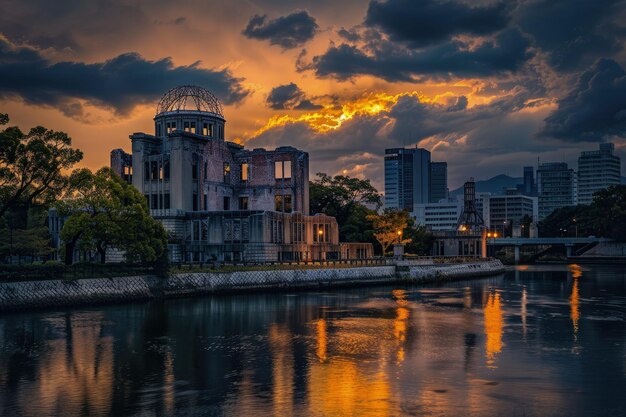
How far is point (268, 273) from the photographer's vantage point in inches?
3258

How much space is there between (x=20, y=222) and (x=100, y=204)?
186 feet

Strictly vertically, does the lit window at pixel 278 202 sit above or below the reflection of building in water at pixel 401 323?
above

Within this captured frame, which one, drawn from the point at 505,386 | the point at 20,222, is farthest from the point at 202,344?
the point at 20,222

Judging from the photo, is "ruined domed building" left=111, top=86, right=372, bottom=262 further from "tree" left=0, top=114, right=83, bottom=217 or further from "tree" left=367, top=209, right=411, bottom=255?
"tree" left=0, top=114, right=83, bottom=217

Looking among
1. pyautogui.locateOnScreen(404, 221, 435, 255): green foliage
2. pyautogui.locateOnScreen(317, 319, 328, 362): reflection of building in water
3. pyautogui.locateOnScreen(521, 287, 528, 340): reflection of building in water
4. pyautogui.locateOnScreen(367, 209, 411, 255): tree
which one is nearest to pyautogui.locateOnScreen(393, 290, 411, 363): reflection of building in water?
pyautogui.locateOnScreen(317, 319, 328, 362): reflection of building in water

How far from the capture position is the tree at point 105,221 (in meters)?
67.2

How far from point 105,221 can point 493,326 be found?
37795 millimetres

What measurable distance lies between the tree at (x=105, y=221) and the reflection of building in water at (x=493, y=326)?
33297mm

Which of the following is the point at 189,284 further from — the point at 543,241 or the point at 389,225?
the point at 543,241

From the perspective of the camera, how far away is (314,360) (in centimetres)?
3934

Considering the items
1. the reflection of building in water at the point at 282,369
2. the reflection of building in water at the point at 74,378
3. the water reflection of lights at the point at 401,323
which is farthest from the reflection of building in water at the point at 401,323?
the reflection of building in water at the point at 74,378

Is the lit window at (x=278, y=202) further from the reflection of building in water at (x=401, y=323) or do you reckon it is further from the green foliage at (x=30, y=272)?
the green foliage at (x=30, y=272)

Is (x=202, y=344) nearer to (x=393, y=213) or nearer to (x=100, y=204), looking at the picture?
(x=100, y=204)

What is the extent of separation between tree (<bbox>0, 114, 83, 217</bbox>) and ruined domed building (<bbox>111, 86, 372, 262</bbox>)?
35933mm
